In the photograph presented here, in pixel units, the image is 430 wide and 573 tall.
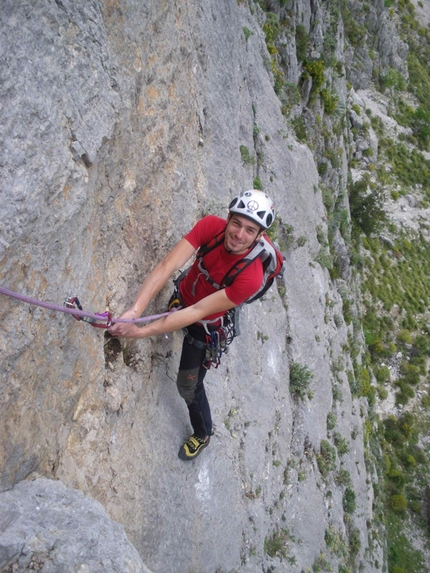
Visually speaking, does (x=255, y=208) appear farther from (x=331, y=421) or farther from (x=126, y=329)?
(x=331, y=421)

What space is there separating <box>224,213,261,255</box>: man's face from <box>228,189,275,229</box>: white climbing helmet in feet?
0.20

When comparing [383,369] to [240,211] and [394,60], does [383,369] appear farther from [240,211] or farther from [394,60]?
[394,60]

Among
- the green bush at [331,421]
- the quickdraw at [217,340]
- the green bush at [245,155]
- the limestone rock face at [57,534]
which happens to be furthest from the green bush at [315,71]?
the limestone rock face at [57,534]

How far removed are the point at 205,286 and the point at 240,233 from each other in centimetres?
96

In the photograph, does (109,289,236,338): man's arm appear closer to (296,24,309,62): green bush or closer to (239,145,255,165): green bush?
(239,145,255,165): green bush

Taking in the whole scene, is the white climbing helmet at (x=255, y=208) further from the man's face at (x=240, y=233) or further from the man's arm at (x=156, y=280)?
the man's arm at (x=156, y=280)

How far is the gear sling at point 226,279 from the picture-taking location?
15.6 feet

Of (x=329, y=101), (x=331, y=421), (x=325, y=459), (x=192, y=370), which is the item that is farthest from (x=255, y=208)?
(x=329, y=101)

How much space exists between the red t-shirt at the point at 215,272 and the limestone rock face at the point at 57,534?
255 centimetres

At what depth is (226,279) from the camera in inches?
186

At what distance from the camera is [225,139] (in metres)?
9.11

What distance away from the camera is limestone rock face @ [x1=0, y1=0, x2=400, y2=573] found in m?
3.52

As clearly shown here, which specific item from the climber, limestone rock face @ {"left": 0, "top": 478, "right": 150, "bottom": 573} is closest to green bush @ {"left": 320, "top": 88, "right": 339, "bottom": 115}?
the climber

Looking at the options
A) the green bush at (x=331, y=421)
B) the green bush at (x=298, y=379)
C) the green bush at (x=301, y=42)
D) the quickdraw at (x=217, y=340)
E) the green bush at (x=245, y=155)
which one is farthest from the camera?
the green bush at (x=301, y=42)
